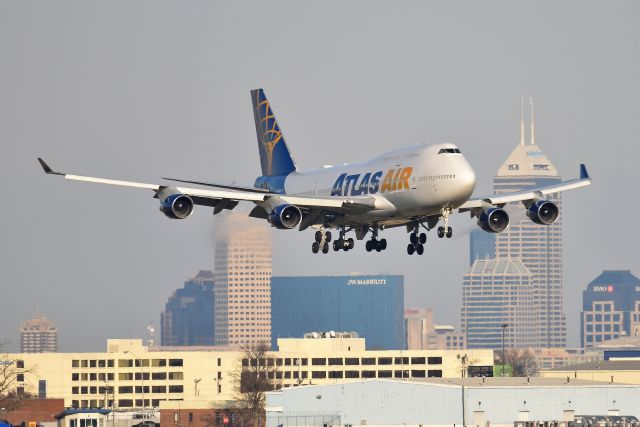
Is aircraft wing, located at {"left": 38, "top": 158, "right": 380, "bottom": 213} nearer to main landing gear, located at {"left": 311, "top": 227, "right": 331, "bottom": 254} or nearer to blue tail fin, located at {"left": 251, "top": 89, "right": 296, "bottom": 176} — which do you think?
main landing gear, located at {"left": 311, "top": 227, "right": 331, "bottom": 254}

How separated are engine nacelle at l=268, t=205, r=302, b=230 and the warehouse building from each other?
32.0m

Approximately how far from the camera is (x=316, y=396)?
163 meters

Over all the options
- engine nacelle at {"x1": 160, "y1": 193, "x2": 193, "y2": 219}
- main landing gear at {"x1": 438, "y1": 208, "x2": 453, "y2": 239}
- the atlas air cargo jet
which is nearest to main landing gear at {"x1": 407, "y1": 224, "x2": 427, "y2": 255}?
the atlas air cargo jet

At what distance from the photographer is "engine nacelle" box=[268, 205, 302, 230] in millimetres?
129125

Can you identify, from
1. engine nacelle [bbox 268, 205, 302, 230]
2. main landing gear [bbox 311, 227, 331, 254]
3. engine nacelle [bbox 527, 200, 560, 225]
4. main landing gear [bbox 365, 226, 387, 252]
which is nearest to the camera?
engine nacelle [bbox 268, 205, 302, 230]

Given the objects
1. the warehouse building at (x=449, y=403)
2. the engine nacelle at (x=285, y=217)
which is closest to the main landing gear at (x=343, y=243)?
the engine nacelle at (x=285, y=217)

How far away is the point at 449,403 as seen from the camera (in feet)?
509

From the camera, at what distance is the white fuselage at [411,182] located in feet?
416

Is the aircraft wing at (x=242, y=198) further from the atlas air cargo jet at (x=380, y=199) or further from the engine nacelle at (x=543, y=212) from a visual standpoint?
the engine nacelle at (x=543, y=212)

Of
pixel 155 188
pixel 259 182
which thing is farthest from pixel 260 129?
pixel 155 188

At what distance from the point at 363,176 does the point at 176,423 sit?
2858 inches

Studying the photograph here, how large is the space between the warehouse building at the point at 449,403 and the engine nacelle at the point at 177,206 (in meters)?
37.8

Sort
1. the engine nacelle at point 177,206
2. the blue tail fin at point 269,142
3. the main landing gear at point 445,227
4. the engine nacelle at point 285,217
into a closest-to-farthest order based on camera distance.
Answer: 1. the main landing gear at point 445,227
2. the engine nacelle at point 177,206
3. the engine nacelle at point 285,217
4. the blue tail fin at point 269,142

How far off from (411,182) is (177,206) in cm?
1716
